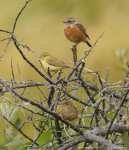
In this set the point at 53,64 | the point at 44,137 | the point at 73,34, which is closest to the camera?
the point at 44,137

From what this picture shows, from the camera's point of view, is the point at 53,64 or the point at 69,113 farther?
the point at 53,64

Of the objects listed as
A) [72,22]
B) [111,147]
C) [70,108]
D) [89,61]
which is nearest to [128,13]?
[89,61]

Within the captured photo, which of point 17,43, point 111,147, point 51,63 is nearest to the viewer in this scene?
point 111,147

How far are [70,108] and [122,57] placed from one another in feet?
3.41

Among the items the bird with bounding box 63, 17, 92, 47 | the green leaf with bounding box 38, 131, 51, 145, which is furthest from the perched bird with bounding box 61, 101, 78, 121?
the bird with bounding box 63, 17, 92, 47

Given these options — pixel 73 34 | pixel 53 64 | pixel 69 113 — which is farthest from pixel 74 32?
pixel 69 113

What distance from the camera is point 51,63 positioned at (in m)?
2.20

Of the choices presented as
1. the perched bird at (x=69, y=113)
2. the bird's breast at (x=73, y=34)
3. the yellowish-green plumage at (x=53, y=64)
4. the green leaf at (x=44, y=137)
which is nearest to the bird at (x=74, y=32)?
the bird's breast at (x=73, y=34)

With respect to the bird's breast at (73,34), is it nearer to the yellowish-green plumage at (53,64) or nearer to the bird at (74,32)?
the bird at (74,32)

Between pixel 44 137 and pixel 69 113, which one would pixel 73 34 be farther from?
pixel 44 137

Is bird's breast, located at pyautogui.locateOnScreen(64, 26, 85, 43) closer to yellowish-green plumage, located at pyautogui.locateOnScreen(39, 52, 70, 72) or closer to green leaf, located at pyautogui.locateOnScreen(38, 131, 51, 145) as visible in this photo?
yellowish-green plumage, located at pyautogui.locateOnScreen(39, 52, 70, 72)

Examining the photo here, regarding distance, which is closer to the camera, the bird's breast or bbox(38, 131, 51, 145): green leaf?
bbox(38, 131, 51, 145): green leaf

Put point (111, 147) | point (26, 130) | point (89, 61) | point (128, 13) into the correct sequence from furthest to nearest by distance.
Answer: point (128, 13)
point (89, 61)
point (26, 130)
point (111, 147)

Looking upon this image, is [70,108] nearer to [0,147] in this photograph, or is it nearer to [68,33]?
[0,147]
